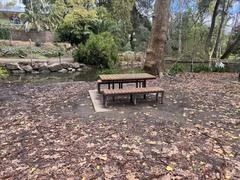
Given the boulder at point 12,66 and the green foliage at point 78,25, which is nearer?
the boulder at point 12,66

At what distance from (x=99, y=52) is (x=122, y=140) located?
477 inches

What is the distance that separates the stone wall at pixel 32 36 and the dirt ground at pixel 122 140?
16.7 meters

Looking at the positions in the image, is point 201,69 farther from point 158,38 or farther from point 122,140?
point 122,140

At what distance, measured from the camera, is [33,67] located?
47.2 feet

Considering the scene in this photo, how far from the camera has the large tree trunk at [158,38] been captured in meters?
8.07

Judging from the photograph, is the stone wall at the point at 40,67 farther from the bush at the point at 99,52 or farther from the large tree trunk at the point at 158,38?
the large tree trunk at the point at 158,38

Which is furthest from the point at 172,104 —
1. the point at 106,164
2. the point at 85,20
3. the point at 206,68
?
the point at 85,20

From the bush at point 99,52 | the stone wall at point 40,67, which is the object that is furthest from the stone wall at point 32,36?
the stone wall at point 40,67

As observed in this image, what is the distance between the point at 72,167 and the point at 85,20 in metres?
19.1

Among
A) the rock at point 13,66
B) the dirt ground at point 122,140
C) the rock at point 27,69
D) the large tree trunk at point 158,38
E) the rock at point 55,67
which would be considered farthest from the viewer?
the rock at point 55,67

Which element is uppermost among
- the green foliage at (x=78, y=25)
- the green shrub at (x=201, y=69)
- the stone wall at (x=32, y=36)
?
the green foliage at (x=78, y=25)

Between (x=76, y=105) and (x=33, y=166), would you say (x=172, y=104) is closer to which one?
(x=76, y=105)

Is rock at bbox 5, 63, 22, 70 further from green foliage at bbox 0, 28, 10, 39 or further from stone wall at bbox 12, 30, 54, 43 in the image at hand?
stone wall at bbox 12, 30, 54, 43

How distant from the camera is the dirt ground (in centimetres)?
258
